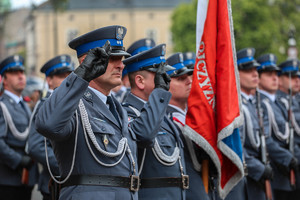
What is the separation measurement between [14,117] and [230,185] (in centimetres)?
300

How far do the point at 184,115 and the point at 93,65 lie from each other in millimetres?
2287

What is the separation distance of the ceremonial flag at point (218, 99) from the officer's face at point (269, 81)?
9.28 feet

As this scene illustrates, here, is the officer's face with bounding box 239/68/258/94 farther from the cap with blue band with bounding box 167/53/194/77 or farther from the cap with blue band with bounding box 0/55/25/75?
the cap with blue band with bounding box 0/55/25/75

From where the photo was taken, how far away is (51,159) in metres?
5.66

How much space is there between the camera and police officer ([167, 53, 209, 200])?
17.5ft

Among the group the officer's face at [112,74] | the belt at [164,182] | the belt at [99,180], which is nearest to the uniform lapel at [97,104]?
the officer's face at [112,74]

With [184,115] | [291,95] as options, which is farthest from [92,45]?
[291,95]

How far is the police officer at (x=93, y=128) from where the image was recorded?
11.3 feet

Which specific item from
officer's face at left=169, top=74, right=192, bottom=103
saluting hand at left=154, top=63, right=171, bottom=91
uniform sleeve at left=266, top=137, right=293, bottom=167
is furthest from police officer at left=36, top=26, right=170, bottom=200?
uniform sleeve at left=266, top=137, right=293, bottom=167

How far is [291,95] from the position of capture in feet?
27.6

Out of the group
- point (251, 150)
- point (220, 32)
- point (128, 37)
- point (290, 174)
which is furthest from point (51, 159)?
point (128, 37)

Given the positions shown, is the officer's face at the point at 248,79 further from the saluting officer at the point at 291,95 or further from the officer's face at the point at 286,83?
the officer's face at the point at 286,83

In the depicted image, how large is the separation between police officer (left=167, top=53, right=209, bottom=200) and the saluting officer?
118 inches

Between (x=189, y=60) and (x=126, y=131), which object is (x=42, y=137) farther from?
(x=126, y=131)
